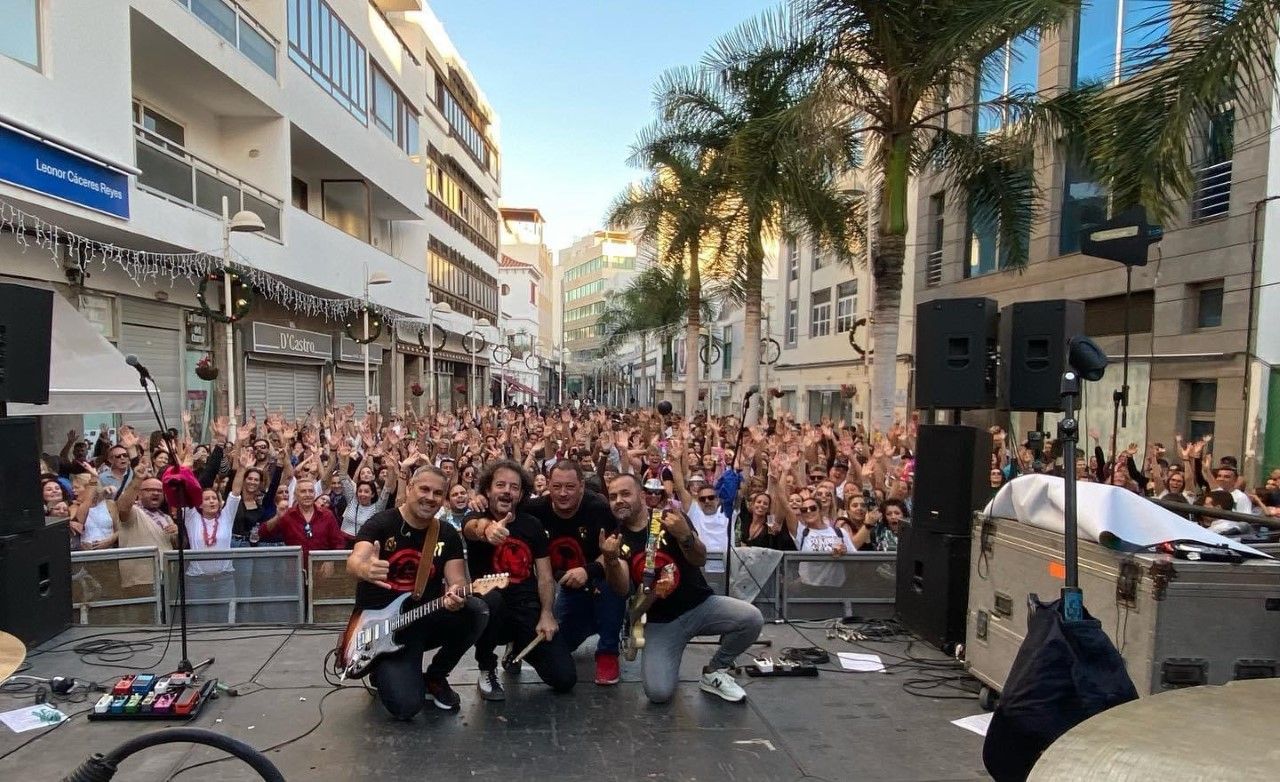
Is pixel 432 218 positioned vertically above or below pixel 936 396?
above

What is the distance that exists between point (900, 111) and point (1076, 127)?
2.44 m

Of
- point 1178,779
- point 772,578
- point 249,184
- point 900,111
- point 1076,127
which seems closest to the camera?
point 1178,779

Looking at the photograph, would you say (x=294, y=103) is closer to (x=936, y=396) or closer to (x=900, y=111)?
(x=900, y=111)

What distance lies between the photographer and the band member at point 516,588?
458cm

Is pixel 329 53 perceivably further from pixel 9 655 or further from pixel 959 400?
pixel 9 655

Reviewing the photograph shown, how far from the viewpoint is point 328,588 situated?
5.96 m

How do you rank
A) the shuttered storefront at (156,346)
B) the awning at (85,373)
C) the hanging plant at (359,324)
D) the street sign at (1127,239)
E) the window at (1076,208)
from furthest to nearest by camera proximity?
the hanging plant at (359,324) → the window at (1076,208) → the shuttered storefront at (156,346) → the awning at (85,373) → the street sign at (1127,239)

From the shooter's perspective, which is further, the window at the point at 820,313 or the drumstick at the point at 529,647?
the window at the point at 820,313

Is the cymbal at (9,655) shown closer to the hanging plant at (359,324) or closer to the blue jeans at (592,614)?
the blue jeans at (592,614)

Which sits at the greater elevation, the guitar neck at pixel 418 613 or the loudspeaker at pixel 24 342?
the loudspeaker at pixel 24 342

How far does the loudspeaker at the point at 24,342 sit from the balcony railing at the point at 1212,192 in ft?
55.5

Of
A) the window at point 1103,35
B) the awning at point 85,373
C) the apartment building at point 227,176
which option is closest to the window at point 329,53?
the apartment building at point 227,176

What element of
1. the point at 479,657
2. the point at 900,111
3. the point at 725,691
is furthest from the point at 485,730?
the point at 900,111

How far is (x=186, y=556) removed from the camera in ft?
18.6
